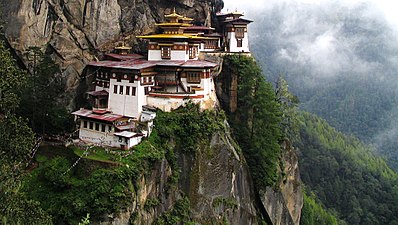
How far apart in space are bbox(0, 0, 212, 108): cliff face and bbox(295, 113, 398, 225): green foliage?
6661 cm

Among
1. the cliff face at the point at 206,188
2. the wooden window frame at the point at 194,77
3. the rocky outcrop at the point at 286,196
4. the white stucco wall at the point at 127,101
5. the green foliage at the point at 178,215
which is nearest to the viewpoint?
the cliff face at the point at 206,188

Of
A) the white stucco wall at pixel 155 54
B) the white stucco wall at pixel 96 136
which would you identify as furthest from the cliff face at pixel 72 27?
the white stucco wall at pixel 96 136

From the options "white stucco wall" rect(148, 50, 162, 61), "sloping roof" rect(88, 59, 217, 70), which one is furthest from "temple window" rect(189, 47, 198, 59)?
"white stucco wall" rect(148, 50, 162, 61)

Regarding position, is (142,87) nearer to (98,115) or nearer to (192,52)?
(98,115)

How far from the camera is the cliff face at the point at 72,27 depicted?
134ft

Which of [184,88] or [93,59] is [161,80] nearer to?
[184,88]

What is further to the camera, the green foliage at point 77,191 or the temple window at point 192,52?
the temple window at point 192,52

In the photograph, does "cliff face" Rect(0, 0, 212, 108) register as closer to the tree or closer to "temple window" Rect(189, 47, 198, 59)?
"temple window" Rect(189, 47, 198, 59)

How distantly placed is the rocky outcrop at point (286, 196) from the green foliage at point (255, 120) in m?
2.28

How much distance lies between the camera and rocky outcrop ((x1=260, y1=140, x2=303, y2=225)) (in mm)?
49125

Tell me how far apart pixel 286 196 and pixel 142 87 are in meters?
24.3

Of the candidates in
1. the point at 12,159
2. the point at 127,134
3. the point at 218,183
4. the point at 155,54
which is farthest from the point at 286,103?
the point at 12,159

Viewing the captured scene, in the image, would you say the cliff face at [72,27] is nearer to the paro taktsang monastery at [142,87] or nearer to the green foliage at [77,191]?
the paro taktsang monastery at [142,87]

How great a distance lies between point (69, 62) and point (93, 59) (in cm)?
282
